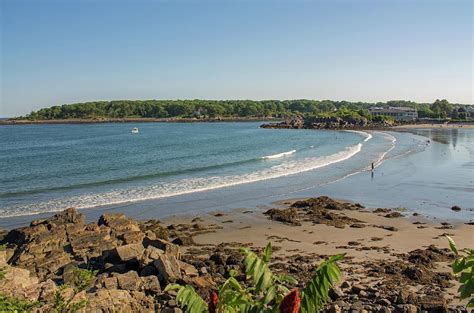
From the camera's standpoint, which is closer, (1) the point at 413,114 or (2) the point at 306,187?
(2) the point at 306,187

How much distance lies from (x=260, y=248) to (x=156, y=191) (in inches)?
601

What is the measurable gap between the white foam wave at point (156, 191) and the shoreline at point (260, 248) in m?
7.05

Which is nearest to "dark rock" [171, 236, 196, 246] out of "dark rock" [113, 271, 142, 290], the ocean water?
the ocean water

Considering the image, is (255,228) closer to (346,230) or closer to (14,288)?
(346,230)

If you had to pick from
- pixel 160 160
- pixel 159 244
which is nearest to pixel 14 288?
pixel 159 244

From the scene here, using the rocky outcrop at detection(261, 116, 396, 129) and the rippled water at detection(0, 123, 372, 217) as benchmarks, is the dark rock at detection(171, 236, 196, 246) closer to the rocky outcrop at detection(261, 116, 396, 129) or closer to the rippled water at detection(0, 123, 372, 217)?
the rippled water at detection(0, 123, 372, 217)

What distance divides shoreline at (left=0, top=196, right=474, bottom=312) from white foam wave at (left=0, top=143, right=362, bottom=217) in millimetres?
7054

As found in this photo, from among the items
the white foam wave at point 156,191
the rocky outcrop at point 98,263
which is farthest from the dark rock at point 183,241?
the white foam wave at point 156,191

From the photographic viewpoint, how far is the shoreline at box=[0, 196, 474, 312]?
12250mm

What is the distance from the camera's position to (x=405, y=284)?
46.2 ft

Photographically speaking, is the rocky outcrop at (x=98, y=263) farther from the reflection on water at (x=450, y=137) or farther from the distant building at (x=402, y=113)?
the distant building at (x=402, y=113)

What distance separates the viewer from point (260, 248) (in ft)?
61.1

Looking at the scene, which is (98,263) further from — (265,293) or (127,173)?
(127,173)

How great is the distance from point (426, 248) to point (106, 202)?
1893cm
